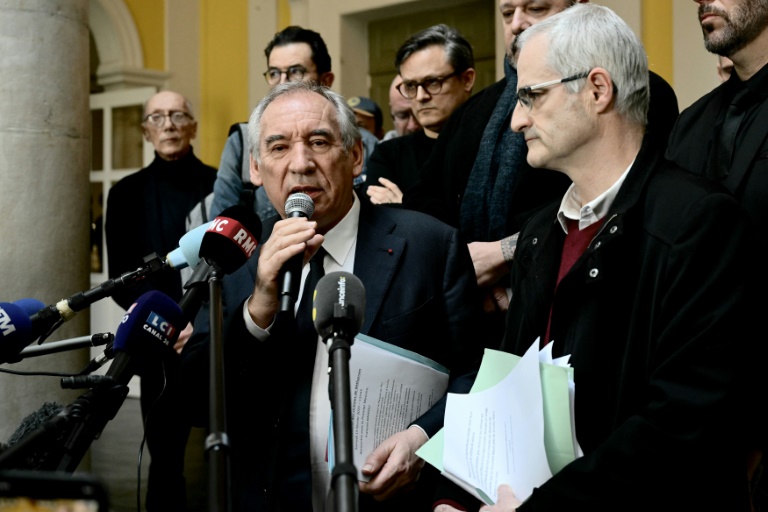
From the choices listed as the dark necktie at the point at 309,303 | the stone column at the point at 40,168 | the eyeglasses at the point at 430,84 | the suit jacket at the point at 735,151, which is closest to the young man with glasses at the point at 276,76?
the eyeglasses at the point at 430,84

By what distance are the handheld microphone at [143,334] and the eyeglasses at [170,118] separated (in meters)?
3.33

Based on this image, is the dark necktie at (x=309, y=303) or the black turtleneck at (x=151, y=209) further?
the black turtleneck at (x=151, y=209)

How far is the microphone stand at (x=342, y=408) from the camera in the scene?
1370 mm

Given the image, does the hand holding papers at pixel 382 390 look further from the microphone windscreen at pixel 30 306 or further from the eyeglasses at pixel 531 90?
the microphone windscreen at pixel 30 306

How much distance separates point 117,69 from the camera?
8367 millimetres

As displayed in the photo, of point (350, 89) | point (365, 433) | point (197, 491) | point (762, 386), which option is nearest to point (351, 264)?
point (365, 433)

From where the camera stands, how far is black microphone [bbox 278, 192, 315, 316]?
1981 millimetres

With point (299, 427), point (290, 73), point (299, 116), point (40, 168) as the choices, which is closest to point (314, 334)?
point (299, 427)

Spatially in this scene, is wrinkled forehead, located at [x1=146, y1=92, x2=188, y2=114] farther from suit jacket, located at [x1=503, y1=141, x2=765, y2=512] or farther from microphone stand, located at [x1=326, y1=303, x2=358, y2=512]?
microphone stand, located at [x1=326, y1=303, x2=358, y2=512]

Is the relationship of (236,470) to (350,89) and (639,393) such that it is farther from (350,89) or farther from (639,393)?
(350,89)

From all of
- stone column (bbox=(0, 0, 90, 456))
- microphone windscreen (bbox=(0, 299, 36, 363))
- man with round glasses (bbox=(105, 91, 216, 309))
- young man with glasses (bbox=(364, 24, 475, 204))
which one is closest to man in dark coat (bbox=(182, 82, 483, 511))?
microphone windscreen (bbox=(0, 299, 36, 363))

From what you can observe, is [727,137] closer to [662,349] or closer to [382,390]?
[662,349]

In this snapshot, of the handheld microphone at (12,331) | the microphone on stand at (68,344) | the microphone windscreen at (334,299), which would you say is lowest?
the microphone on stand at (68,344)

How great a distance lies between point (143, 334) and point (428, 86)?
2.16 meters
